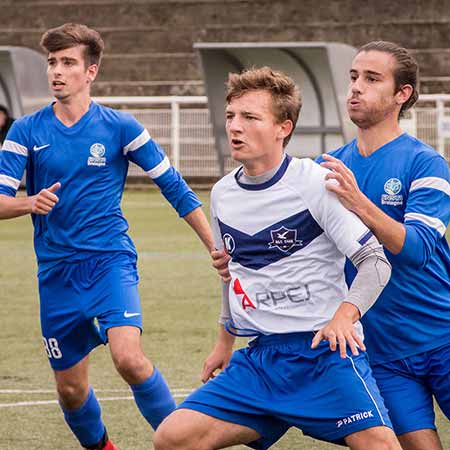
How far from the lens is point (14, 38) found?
2547 centimetres

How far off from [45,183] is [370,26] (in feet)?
59.7

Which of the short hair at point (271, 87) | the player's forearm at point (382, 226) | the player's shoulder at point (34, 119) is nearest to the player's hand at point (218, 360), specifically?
the player's forearm at point (382, 226)

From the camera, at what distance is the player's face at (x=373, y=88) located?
15.9ft

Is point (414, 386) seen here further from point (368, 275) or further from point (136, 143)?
point (136, 143)

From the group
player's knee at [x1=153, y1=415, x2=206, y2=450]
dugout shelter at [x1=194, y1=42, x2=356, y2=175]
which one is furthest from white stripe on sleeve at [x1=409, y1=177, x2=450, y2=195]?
dugout shelter at [x1=194, y1=42, x2=356, y2=175]

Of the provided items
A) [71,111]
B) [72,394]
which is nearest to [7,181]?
[71,111]

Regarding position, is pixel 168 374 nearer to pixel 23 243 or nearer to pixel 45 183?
pixel 45 183

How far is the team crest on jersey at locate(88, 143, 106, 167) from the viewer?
238 inches

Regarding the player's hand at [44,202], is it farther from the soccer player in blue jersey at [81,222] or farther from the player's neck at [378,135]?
the player's neck at [378,135]

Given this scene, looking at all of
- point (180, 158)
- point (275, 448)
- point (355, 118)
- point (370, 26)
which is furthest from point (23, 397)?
point (370, 26)

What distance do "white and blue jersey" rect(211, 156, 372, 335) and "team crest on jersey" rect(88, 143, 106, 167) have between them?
1.69 meters

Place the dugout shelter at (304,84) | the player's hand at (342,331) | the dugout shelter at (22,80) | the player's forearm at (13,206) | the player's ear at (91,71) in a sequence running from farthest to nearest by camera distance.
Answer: the dugout shelter at (22,80) < the dugout shelter at (304,84) < the player's ear at (91,71) < the player's forearm at (13,206) < the player's hand at (342,331)

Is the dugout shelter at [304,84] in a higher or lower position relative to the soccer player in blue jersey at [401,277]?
lower

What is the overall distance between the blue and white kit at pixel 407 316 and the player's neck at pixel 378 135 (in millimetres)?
47
